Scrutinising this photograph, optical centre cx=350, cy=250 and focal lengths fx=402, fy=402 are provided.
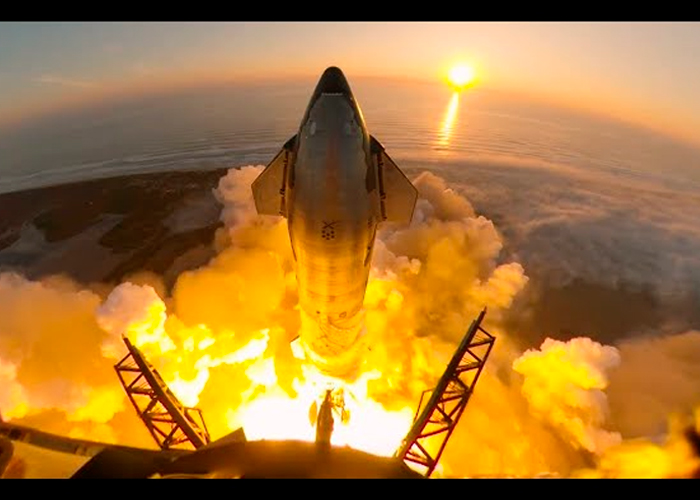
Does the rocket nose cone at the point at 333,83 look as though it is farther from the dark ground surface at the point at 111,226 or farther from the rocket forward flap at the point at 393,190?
the dark ground surface at the point at 111,226

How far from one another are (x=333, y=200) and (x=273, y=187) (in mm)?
4582

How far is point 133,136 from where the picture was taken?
12512 centimetres

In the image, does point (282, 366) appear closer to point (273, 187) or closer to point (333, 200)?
point (273, 187)

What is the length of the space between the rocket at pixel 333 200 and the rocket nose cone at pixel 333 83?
0.03 meters

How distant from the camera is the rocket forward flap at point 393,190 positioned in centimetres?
1468

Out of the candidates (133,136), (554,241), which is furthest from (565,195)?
(133,136)

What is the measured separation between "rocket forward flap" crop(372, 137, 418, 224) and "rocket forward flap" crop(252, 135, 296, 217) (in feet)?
11.4

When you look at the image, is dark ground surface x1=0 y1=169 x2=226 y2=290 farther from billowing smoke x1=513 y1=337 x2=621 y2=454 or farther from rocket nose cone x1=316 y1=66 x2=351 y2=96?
rocket nose cone x1=316 y1=66 x2=351 y2=96

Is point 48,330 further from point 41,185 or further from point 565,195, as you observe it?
→ point 565,195

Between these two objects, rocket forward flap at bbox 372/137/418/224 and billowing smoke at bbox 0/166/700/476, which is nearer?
rocket forward flap at bbox 372/137/418/224

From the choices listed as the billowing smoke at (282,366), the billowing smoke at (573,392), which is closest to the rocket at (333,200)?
the billowing smoke at (282,366)

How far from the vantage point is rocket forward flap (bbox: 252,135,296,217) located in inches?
610

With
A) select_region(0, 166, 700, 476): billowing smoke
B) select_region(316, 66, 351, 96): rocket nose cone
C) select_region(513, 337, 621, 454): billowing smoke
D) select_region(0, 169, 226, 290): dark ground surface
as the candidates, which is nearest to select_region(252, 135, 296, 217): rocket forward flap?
select_region(316, 66, 351, 96): rocket nose cone
